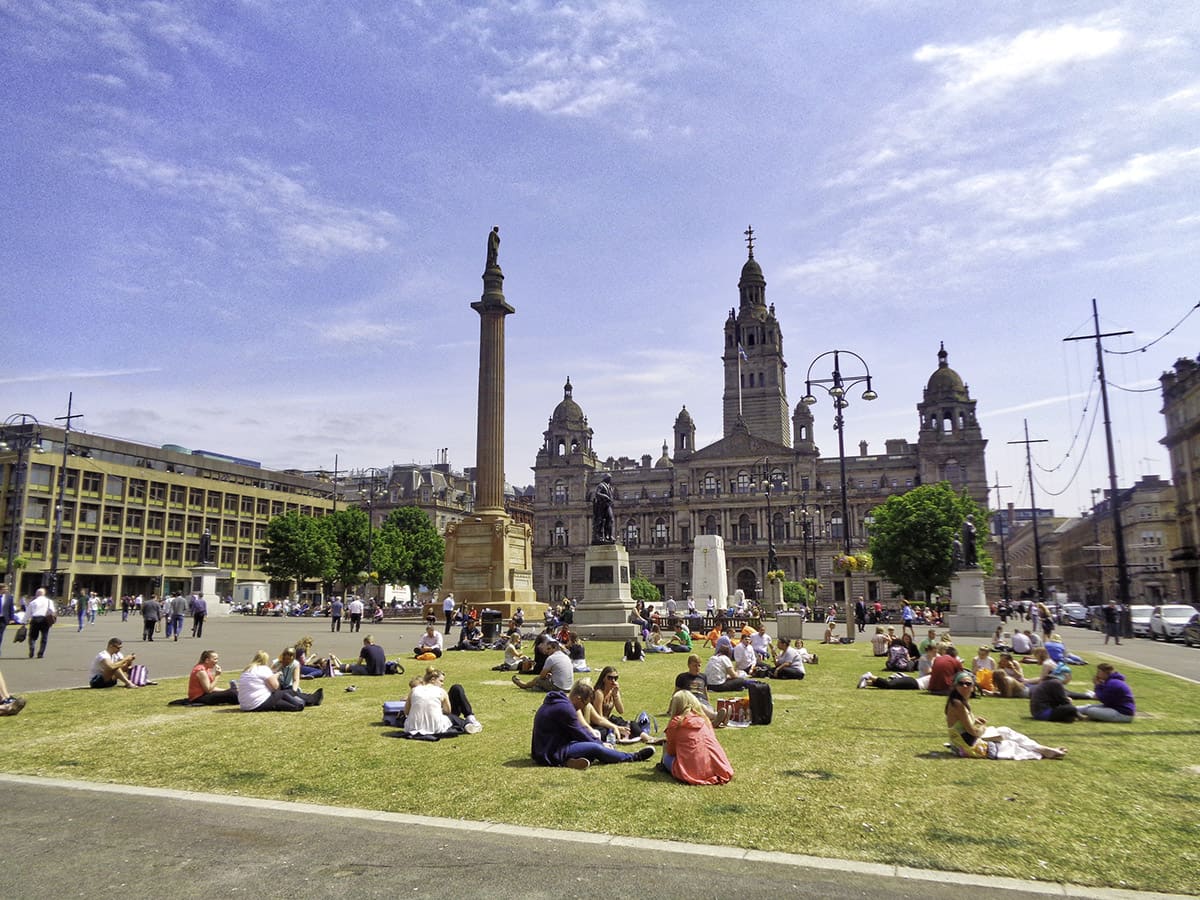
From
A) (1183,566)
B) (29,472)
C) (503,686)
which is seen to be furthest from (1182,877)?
(29,472)

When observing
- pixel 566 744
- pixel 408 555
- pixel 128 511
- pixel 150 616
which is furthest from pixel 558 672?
pixel 128 511

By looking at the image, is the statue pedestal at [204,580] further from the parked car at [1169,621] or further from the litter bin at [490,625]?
the parked car at [1169,621]

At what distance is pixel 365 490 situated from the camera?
4626 inches

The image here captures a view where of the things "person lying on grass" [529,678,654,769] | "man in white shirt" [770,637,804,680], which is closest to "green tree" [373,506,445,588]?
"man in white shirt" [770,637,804,680]

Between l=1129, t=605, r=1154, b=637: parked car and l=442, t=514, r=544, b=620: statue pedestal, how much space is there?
29.0 meters

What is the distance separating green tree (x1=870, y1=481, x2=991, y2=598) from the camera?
57.4m

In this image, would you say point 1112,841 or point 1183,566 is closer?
point 1112,841

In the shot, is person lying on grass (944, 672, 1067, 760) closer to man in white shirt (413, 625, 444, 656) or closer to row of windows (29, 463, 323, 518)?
man in white shirt (413, 625, 444, 656)

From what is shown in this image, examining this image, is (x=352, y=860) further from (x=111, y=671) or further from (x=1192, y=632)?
(x=1192, y=632)

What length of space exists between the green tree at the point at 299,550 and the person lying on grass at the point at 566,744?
59.8 meters

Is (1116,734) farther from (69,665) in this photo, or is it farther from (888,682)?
(69,665)

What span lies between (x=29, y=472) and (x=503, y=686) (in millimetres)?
63392

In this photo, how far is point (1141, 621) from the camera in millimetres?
38812

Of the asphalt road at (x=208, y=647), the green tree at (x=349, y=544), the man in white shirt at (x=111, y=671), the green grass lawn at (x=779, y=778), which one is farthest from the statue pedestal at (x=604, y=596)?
the green tree at (x=349, y=544)
